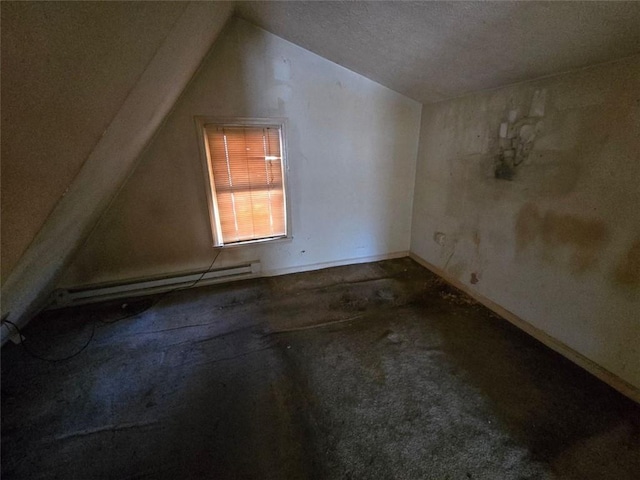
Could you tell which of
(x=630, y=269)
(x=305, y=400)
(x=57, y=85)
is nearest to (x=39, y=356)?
(x=305, y=400)

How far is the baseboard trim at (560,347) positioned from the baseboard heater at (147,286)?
2320 millimetres

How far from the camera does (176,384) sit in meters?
1.80

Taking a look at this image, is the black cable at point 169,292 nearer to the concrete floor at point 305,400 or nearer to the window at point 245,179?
the concrete floor at point 305,400

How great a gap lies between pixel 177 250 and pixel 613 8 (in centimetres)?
342

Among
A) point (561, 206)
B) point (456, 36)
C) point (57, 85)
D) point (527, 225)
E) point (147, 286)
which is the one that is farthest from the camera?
point (147, 286)

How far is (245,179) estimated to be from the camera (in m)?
2.84

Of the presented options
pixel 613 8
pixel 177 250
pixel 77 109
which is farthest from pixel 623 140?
pixel 177 250

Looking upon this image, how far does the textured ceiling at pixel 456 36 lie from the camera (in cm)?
134

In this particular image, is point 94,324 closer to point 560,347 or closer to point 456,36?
point 456,36

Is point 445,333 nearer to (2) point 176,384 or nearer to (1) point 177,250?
(2) point 176,384

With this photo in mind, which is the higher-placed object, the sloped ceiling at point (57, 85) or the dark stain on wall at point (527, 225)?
the sloped ceiling at point (57, 85)

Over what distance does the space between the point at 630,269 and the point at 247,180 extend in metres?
2.94

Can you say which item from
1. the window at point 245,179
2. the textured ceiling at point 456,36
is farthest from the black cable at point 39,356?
the textured ceiling at point 456,36

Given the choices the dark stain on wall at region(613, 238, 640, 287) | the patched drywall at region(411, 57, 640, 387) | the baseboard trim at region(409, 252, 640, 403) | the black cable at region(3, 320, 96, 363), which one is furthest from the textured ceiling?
the black cable at region(3, 320, 96, 363)
